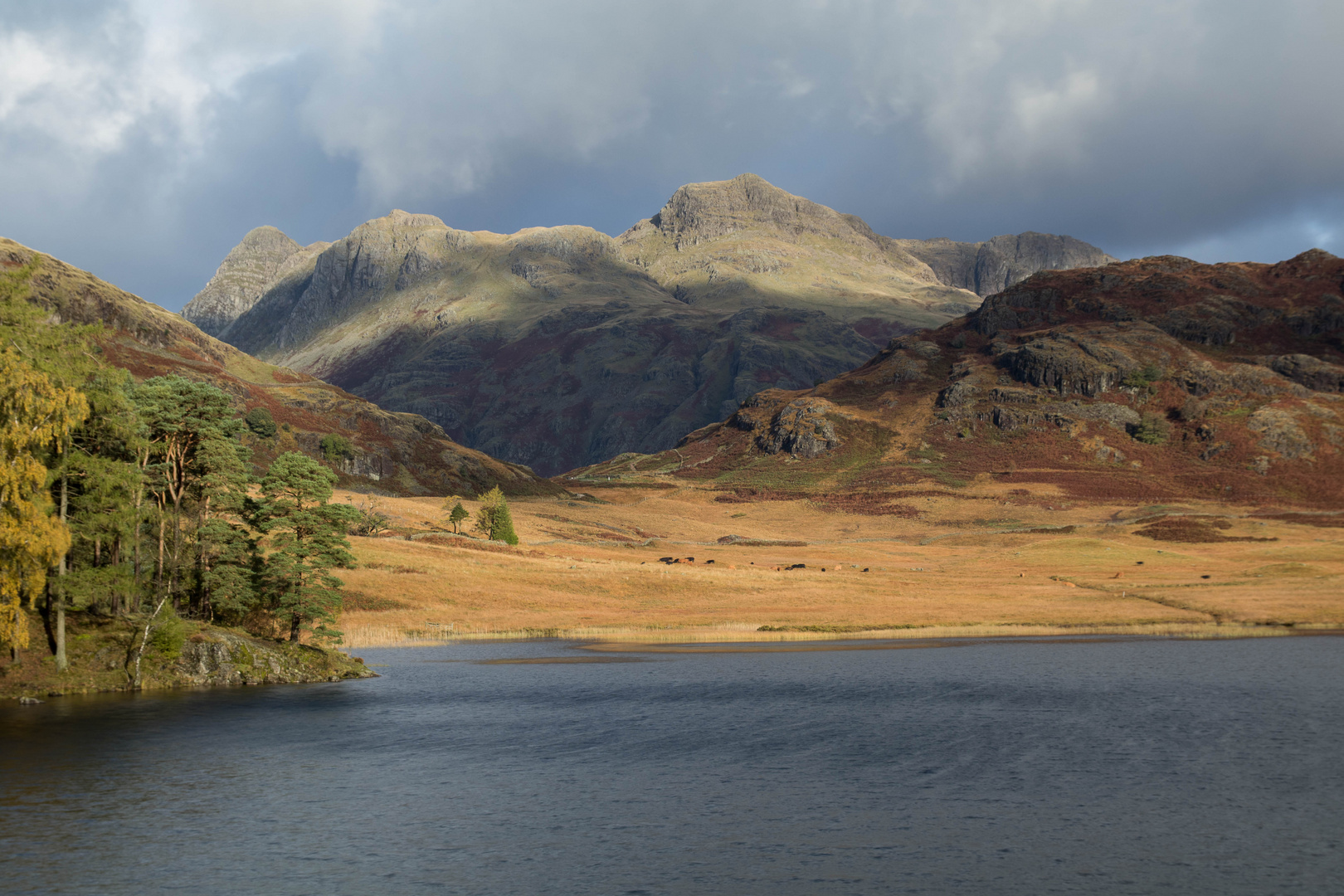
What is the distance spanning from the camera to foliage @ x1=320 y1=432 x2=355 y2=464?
183250 millimetres

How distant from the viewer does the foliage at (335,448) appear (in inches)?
7215

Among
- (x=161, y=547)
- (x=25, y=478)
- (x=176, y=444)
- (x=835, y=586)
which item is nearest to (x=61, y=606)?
(x=161, y=547)

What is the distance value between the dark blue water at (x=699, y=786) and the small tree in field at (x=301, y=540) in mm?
8761

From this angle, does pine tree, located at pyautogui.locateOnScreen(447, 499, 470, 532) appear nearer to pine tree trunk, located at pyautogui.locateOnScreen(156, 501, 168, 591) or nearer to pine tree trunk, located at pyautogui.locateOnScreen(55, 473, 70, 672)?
pine tree trunk, located at pyautogui.locateOnScreen(156, 501, 168, 591)

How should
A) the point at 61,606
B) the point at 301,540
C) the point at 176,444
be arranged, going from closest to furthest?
the point at 61,606 < the point at 176,444 < the point at 301,540

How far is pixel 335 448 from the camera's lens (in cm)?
18462

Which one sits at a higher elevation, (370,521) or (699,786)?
(370,521)

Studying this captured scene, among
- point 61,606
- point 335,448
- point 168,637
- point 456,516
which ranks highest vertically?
point 335,448

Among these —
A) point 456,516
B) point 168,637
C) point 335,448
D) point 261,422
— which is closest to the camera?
point 168,637

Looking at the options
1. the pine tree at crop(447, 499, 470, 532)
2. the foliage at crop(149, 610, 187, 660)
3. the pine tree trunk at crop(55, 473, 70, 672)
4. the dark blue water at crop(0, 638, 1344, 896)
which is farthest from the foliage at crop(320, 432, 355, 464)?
the dark blue water at crop(0, 638, 1344, 896)

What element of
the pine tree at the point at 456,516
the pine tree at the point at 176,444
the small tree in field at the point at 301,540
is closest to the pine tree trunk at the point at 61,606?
the pine tree at the point at 176,444

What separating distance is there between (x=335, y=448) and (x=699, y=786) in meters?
169

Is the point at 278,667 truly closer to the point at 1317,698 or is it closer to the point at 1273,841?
the point at 1273,841

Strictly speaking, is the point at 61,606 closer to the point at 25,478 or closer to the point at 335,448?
the point at 25,478
